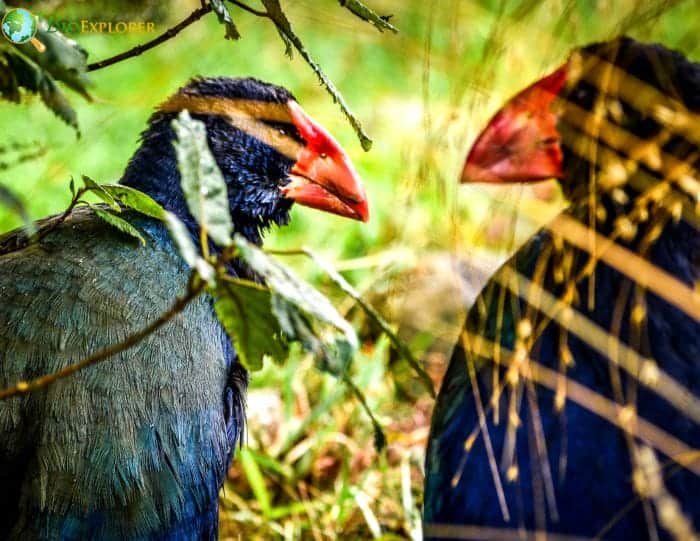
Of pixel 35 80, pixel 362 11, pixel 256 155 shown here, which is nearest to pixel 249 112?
pixel 256 155

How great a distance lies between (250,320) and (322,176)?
3.44ft

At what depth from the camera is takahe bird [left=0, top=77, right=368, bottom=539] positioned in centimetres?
168

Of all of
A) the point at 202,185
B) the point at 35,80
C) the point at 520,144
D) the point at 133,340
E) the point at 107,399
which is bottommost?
the point at 107,399

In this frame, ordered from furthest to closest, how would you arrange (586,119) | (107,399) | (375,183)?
(375,183)
(586,119)
(107,399)

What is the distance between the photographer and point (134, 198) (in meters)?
1.50

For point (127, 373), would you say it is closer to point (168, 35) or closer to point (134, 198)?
point (134, 198)

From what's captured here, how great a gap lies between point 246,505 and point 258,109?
1.20 m

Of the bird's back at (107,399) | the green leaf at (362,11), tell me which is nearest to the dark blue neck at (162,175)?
the bird's back at (107,399)

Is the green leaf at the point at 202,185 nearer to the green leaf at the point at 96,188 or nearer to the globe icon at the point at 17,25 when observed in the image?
the green leaf at the point at 96,188

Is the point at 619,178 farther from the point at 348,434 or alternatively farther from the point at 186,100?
the point at 348,434

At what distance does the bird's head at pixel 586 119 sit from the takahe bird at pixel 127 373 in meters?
0.49

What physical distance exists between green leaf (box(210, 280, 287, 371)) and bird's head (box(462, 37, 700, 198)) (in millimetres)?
946

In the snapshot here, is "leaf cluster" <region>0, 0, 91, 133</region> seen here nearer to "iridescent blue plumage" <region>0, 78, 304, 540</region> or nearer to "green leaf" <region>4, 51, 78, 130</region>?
"green leaf" <region>4, 51, 78, 130</region>

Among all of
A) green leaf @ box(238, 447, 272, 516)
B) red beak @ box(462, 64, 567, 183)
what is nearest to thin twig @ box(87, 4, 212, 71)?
red beak @ box(462, 64, 567, 183)
